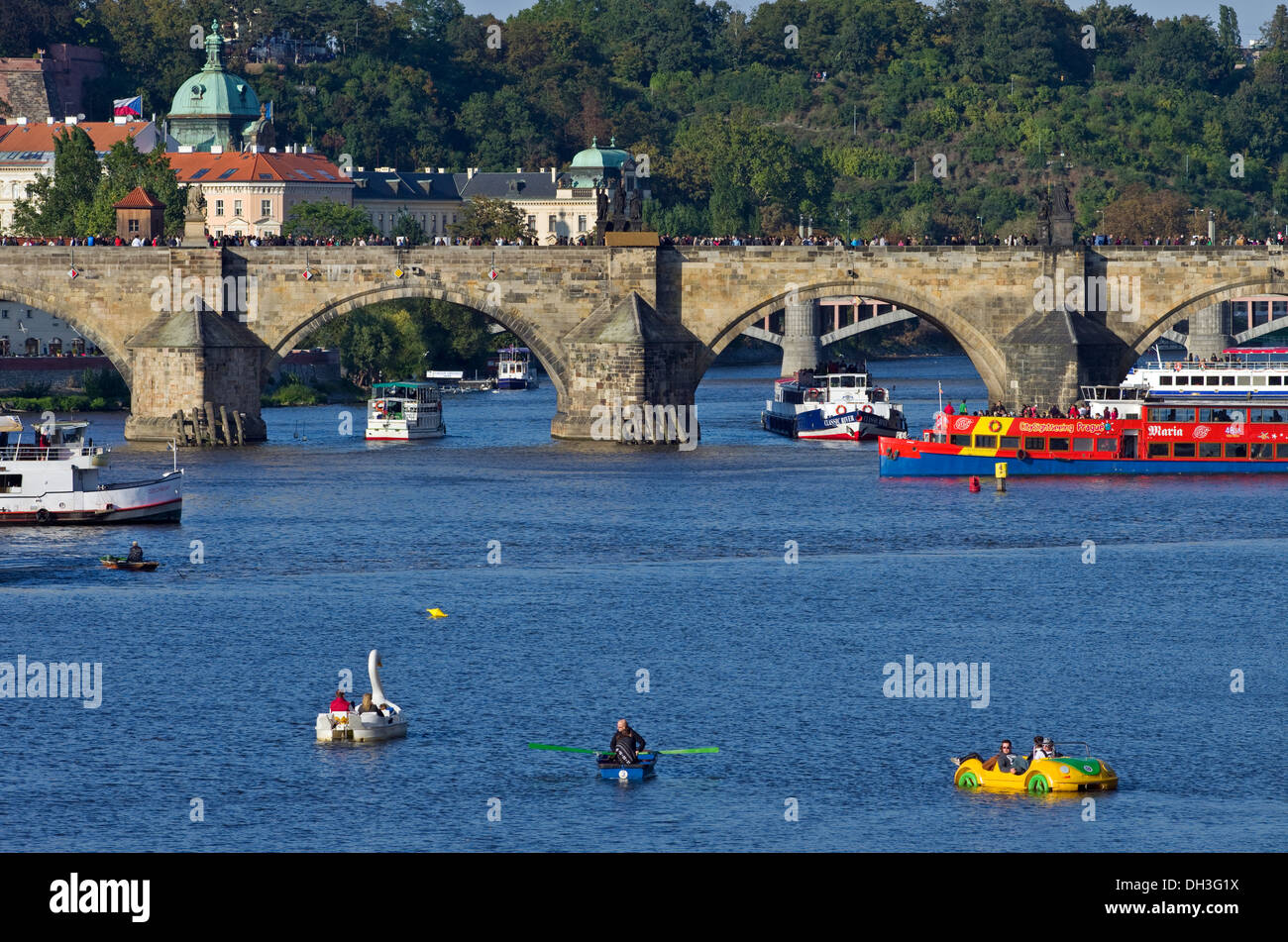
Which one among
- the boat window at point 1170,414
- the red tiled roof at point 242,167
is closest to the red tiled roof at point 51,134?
the red tiled roof at point 242,167

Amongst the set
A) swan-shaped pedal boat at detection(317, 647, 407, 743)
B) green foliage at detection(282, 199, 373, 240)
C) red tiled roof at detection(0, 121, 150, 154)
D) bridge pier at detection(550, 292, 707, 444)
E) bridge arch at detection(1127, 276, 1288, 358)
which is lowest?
swan-shaped pedal boat at detection(317, 647, 407, 743)

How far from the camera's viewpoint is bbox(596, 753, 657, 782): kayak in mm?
40094

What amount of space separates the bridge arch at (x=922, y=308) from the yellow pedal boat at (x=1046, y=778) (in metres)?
62.0

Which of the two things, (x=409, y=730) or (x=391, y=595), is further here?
(x=391, y=595)

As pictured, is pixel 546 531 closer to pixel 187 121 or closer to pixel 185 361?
pixel 185 361

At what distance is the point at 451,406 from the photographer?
138 metres

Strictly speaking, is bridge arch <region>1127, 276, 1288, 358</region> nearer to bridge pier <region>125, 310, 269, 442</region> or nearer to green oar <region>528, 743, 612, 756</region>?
bridge pier <region>125, 310, 269, 442</region>

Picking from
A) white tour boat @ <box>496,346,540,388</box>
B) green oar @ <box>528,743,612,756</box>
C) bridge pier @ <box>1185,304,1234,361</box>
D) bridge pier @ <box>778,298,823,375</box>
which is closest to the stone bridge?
white tour boat @ <box>496,346,540,388</box>

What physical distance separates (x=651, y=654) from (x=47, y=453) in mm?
31533

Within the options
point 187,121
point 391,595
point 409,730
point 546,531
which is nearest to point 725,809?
point 409,730

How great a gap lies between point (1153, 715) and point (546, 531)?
105 ft

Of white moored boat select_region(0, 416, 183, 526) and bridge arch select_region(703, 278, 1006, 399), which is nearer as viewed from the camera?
white moored boat select_region(0, 416, 183, 526)

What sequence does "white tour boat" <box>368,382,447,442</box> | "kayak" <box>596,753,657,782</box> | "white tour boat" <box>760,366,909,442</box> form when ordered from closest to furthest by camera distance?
"kayak" <box>596,753,657,782</box> → "white tour boat" <box>368,382,447,442</box> → "white tour boat" <box>760,366,909,442</box>

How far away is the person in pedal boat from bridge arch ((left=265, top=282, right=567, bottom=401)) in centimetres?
6226
